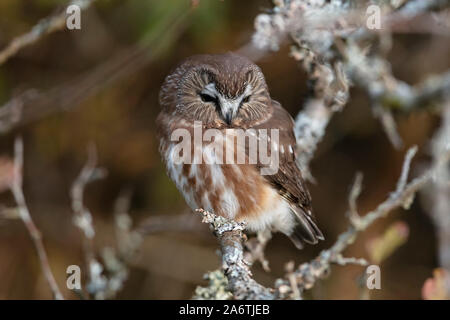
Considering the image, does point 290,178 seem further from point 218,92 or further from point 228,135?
point 218,92

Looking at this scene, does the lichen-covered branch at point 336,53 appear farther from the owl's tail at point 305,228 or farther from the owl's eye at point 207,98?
the owl's eye at point 207,98

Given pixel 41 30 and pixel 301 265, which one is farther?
pixel 41 30

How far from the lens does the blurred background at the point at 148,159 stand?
19.7 feet

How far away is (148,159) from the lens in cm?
629

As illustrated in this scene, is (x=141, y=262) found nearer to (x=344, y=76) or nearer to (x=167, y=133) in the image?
(x=167, y=133)

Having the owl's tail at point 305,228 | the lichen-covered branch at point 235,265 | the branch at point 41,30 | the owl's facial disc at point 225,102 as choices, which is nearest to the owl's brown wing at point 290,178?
the owl's tail at point 305,228

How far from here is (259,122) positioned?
4.36 metres

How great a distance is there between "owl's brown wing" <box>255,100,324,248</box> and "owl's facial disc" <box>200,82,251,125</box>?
39 cm

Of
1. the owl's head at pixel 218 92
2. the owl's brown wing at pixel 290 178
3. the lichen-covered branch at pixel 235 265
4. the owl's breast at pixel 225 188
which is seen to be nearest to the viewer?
the lichen-covered branch at pixel 235 265

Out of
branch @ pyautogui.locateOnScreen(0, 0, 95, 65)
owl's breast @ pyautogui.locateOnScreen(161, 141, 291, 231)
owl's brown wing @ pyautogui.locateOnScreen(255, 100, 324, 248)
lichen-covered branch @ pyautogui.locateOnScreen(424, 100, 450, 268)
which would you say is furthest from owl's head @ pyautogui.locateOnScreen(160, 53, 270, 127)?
lichen-covered branch @ pyautogui.locateOnScreen(424, 100, 450, 268)

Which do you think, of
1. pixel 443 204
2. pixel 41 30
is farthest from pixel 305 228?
pixel 41 30

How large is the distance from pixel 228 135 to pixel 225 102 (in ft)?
1.07

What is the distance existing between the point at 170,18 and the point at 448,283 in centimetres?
271
